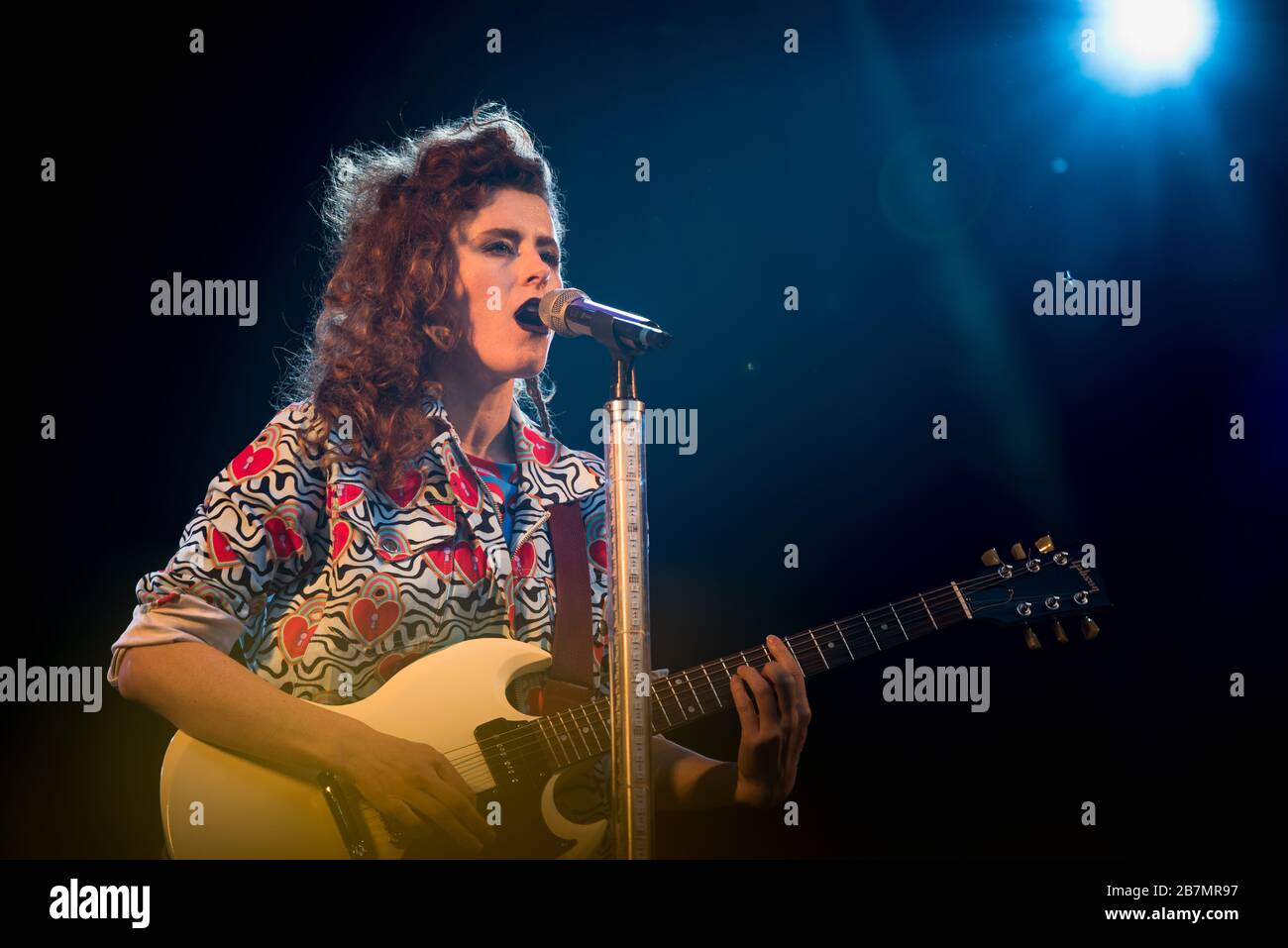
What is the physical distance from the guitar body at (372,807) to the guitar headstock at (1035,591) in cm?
108

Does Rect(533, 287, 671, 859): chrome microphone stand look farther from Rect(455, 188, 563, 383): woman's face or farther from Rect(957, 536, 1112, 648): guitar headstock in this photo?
Rect(957, 536, 1112, 648): guitar headstock

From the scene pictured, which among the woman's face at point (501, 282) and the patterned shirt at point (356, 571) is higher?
the woman's face at point (501, 282)

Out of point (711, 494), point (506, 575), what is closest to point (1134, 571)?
point (711, 494)

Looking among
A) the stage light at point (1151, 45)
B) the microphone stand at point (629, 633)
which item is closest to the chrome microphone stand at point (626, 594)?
the microphone stand at point (629, 633)

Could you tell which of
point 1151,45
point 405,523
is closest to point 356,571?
point 405,523

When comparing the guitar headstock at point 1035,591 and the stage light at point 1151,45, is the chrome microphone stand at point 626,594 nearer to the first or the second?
the guitar headstock at point 1035,591

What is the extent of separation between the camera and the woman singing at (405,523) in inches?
107

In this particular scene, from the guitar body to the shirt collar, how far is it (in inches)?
16.4

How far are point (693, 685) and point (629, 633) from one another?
14.7 inches

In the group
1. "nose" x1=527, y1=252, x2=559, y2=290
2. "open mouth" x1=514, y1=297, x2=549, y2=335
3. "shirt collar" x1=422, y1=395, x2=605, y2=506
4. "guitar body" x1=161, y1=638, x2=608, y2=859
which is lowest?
"guitar body" x1=161, y1=638, x2=608, y2=859

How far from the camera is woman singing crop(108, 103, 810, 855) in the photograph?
2.73 m

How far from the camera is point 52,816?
9.63 ft

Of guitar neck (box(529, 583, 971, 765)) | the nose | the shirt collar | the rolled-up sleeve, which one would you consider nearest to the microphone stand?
guitar neck (box(529, 583, 971, 765))

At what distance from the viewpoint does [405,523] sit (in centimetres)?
288
